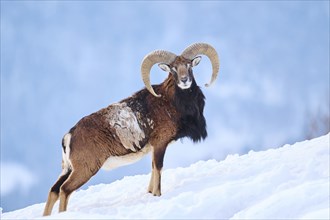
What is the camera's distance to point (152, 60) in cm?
1517

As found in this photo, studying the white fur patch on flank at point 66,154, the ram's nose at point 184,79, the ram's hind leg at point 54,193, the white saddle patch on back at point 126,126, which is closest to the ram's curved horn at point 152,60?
the ram's nose at point 184,79

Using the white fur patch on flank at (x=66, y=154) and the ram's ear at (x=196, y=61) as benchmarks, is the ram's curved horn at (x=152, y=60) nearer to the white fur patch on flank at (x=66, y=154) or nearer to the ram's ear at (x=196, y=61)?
the ram's ear at (x=196, y=61)

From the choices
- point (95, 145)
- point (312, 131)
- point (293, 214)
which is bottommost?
point (293, 214)

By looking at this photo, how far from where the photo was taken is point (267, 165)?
14102mm

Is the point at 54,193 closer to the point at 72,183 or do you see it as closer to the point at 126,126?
the point at 72,183

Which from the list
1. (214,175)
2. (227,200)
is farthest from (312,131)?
(227,200)

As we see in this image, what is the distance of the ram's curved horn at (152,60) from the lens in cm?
1496

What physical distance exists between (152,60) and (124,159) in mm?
2529

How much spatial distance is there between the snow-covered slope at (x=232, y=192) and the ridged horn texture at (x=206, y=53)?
7.69 ft

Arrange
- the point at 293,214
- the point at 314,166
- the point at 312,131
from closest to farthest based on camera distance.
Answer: the point at 293,214, the point at 314,166, the point at 312,131

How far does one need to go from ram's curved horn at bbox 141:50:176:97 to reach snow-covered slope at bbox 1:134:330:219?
98.5 inches

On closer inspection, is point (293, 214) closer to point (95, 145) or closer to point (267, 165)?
point (267, 165)

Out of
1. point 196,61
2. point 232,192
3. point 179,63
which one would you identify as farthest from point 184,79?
point 232,192

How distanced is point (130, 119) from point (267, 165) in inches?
127
